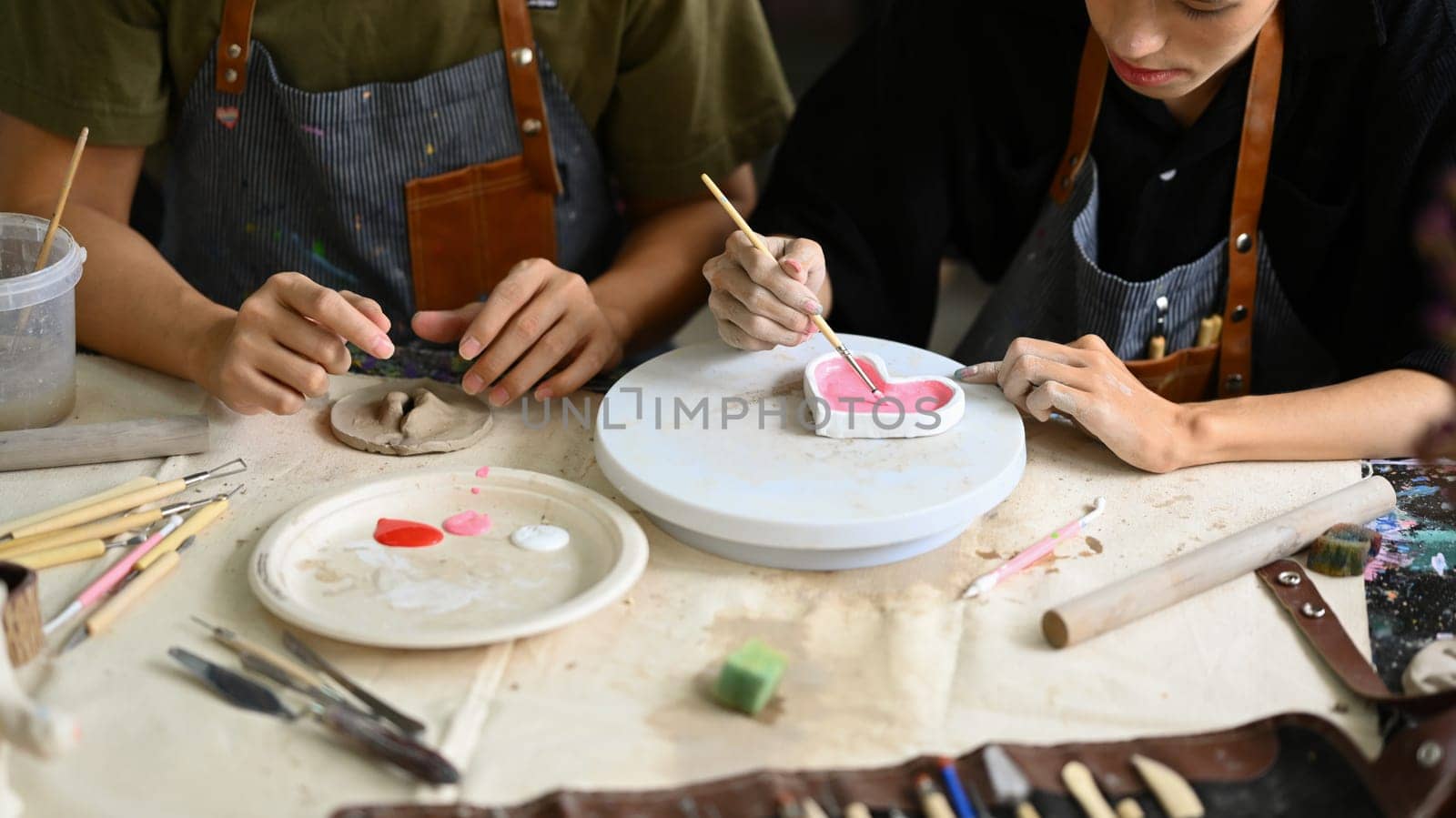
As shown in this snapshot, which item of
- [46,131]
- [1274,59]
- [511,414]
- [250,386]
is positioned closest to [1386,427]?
[1274,59]

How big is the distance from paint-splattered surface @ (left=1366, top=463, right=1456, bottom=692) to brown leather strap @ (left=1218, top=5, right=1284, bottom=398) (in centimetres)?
30

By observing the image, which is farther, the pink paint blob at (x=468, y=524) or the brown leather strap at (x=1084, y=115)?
the brown leather strap at (x=1084, y=115)

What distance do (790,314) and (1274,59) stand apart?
728mm

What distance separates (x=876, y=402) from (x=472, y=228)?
0.86 m

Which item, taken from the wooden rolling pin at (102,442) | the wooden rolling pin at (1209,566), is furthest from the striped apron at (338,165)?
the wooden rolling pin at (1209,566)

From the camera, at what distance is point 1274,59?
64.5 inches

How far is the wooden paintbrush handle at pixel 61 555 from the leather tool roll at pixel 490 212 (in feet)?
2.67

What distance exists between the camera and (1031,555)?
4.33 feet

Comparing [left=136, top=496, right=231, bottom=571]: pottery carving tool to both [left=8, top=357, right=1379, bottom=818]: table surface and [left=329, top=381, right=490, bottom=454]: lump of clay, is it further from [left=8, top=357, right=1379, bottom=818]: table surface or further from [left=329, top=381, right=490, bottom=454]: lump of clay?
[left=329, top=381, right=490, bottom=454]: lump of clay

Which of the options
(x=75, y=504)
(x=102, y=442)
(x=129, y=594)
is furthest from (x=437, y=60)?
(x=129, y=594)

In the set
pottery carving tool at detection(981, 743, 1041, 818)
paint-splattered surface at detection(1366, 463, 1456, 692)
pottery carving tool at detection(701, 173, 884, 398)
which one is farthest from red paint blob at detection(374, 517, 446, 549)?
paint-splattered surface at detection(1366, 463, 1456, 692)

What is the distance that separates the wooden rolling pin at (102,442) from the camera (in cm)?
143

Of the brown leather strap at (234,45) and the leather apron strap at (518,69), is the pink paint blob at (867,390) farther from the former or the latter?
the brown leather strap at (234,45)

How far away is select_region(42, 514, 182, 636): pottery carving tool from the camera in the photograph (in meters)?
1.19
